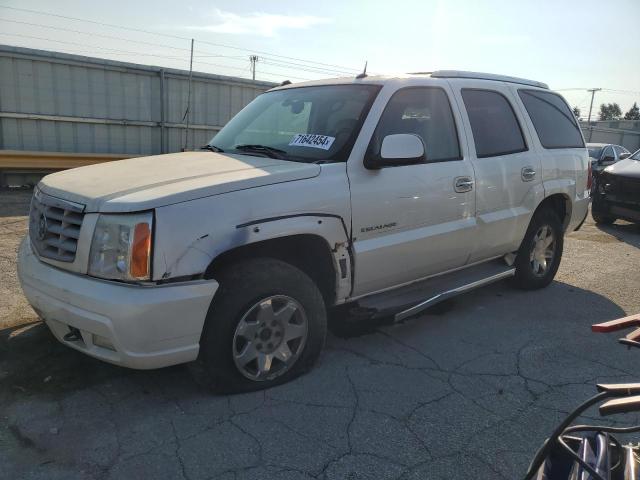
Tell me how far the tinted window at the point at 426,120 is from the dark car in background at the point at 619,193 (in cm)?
622

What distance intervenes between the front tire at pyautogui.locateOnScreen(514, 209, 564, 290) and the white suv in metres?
0.22

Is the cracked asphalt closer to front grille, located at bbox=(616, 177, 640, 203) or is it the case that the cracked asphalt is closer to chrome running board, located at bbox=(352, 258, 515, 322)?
chrome running board, located at bbox=(352, 258, 515, 322)

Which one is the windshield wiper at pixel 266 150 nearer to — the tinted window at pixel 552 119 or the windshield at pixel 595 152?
the tinted window at pixel 552 119

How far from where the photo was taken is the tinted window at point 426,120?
3.75 meters

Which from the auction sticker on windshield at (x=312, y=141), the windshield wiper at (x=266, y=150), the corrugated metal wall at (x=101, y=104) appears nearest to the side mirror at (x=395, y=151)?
the auction sticker on windshield at (x=312, y=141)

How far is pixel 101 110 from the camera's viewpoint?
1130cm

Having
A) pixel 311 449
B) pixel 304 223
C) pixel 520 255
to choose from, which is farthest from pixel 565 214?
pixel 311 449

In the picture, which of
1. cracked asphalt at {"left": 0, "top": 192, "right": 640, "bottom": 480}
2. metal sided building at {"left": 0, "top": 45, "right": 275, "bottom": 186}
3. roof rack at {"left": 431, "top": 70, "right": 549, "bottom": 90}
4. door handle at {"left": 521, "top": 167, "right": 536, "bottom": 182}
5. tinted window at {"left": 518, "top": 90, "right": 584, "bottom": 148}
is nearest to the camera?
cracked asphalt at {"left": 0, "top": 192, "right": 640, "bottom": 480}

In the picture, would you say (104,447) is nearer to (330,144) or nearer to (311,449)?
(311,449)

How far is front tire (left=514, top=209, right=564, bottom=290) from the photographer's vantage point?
5129 mm

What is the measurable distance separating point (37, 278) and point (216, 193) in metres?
1.16

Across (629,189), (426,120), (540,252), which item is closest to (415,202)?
(426,120)

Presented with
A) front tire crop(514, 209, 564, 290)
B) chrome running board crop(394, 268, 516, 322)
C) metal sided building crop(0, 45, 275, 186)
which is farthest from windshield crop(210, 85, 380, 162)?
metal sided building crop(0, 45, 275, 186)

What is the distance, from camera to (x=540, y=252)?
5.34 m
